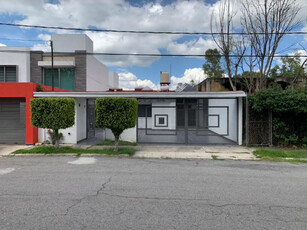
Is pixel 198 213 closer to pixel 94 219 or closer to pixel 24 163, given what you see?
pixel 94 219

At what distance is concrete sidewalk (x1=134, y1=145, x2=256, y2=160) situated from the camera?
9.75m

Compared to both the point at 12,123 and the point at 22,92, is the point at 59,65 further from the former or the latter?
the point at 12,123

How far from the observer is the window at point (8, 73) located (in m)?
19.7

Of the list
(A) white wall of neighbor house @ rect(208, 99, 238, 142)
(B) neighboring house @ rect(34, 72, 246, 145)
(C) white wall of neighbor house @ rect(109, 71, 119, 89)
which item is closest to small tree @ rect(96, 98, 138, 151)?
(B) neighboring house @ rect(34, 72, 246, 145)

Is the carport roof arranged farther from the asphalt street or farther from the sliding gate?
the asphalt street

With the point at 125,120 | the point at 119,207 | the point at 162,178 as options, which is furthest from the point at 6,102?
the point at 119,207

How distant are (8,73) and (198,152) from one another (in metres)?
18.1

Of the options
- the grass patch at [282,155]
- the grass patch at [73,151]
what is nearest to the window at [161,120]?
the grass patch at [73,151]

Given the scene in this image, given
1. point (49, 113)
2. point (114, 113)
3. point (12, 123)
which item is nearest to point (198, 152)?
point (114, 113)

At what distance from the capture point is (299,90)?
11422 mm

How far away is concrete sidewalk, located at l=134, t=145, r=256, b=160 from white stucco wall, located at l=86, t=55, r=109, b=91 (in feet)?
36.6

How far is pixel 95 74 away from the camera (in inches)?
877

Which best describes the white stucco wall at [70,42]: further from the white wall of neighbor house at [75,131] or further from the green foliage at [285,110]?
the green foliage at [285,110]

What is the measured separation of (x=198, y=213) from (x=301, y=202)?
Result: 7.49 ft
